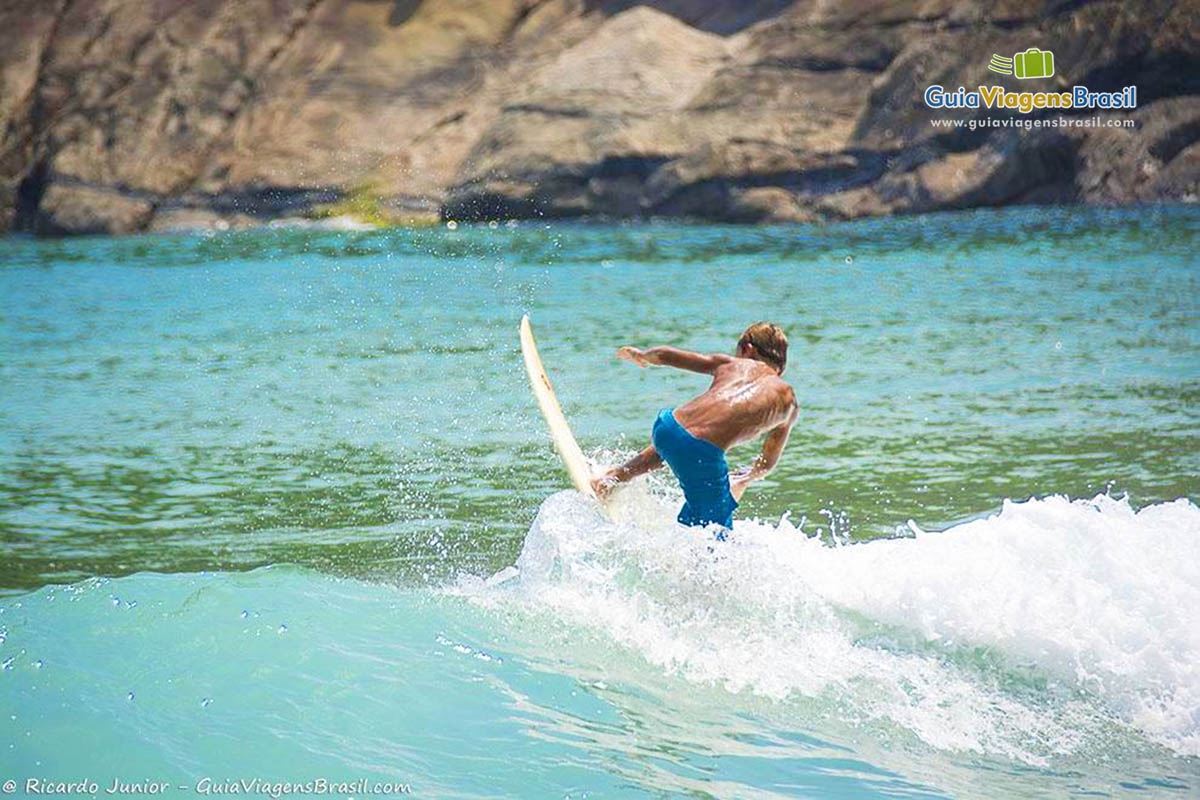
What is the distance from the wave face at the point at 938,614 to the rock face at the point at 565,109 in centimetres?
3133

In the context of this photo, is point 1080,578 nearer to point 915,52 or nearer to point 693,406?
point 693,406

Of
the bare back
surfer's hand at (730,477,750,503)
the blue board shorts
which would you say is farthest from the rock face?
the blue board shorts

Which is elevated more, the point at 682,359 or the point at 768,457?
the point at 682,359

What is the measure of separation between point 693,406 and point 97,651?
3.66 m

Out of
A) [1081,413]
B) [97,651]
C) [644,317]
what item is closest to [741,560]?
[97,651]

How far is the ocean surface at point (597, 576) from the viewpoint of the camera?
6.29 meters

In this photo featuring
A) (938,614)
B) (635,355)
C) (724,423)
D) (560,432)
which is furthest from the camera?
(560,432)

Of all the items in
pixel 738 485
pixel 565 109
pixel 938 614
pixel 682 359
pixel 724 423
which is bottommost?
pixel 938 614

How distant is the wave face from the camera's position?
6684 millimetres

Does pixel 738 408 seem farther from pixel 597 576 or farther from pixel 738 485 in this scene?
pixel 597 576

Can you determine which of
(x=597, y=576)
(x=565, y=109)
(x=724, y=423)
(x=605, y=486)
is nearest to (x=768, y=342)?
(x=724, y=423)

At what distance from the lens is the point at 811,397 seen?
48.4ft

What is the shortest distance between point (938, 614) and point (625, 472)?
2239 mm

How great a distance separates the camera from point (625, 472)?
28.5 feet
